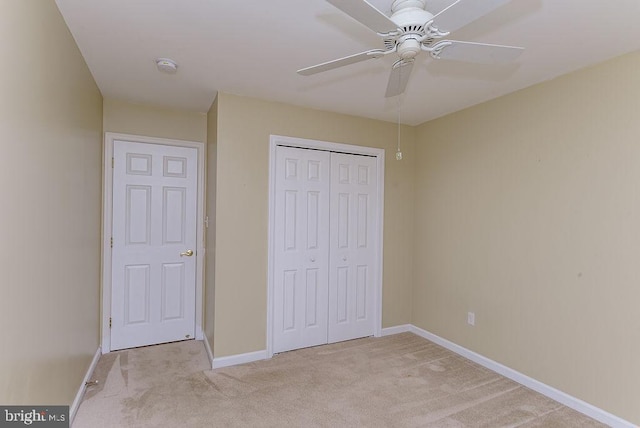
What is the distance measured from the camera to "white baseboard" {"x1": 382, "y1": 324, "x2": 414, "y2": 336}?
371 cm

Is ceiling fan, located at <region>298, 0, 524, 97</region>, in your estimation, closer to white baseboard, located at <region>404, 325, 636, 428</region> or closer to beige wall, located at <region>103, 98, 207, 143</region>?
beige wall, located at <region>103, 98, 207, 143</region>

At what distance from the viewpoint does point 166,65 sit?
7.74 feet

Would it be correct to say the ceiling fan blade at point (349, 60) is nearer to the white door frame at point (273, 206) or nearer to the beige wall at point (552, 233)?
the white door frame at point (273, 206)

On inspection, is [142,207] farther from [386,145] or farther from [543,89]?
[543,89]

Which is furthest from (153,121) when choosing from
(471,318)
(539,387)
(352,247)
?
(539,387)

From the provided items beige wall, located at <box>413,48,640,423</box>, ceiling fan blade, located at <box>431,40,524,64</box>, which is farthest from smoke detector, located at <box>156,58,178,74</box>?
beige wall, located at <box>413,48,640,423</box>

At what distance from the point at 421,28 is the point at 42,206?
1901 mm

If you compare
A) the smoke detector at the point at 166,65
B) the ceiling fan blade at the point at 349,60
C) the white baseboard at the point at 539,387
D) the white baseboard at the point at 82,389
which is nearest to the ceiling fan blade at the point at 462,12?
the ceiling fan blade at the point at 349,60

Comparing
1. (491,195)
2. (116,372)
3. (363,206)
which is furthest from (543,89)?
(116,372)

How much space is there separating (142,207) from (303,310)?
190cm

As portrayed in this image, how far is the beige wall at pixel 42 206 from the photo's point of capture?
125 centimetres

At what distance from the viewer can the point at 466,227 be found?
3.24 m

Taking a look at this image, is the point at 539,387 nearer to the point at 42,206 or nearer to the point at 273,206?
the point at 273,206

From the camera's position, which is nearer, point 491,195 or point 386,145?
point 491,195
